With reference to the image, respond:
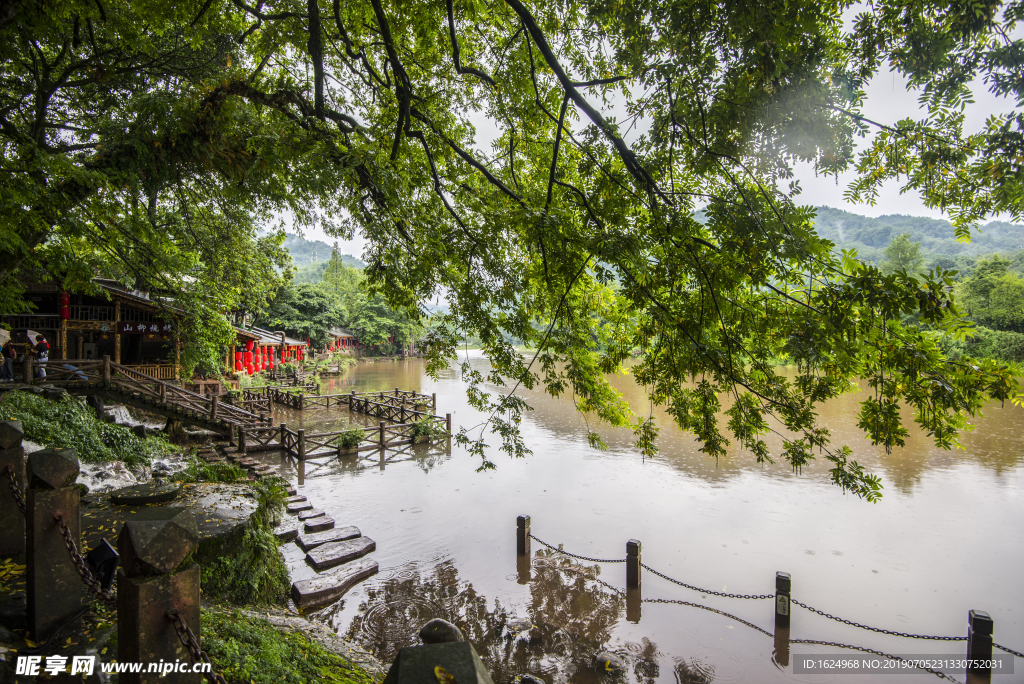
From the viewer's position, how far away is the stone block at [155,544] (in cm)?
169

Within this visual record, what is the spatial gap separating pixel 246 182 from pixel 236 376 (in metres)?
17.9

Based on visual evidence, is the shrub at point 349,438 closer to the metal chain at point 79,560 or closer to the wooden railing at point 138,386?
the wooden railing at point 138,386

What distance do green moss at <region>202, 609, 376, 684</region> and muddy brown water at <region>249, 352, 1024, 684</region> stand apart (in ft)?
4.82

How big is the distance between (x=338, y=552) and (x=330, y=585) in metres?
1.00

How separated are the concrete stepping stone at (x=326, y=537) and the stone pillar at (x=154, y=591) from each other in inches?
263

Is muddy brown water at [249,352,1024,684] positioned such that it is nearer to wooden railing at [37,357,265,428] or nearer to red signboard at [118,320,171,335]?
wooden railing at [37,357,265,428]

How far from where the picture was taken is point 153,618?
175cm

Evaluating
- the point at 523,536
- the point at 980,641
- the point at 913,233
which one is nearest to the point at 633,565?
the point at 523,536

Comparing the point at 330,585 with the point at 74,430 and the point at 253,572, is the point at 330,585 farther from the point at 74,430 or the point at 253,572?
the point at 74,430

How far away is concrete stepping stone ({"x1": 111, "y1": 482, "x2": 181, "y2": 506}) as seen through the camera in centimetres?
578

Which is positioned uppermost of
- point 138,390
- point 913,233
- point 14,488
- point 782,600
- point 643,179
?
point 913,233

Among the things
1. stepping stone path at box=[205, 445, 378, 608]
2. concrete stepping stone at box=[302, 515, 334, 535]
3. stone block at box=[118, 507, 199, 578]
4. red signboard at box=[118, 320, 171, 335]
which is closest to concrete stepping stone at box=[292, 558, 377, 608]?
stepping stone path at box=[205, 445, 378, 608]

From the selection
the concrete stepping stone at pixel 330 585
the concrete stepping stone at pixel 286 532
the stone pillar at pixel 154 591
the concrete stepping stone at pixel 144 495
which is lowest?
the concrete stepping stone at pixel 330 585

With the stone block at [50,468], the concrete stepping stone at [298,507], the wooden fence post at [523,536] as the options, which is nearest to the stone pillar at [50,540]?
the stone block at [50,468]
